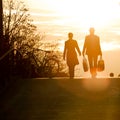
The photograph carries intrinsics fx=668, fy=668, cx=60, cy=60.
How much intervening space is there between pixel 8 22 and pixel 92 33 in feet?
145

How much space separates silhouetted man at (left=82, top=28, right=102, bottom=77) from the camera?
76.7 feet

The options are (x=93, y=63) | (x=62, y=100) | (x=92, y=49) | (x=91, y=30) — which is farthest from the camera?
(x=93, y=63)

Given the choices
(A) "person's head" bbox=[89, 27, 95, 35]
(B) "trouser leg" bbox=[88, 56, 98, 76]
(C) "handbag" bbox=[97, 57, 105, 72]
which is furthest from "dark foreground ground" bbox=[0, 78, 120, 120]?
(C) "handbag" bbox=[97, 57, 105, 72]

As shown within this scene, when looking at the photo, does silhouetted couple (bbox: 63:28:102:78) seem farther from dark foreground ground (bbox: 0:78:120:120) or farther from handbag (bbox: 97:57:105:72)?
dark foreground ground (bbox: 0:78:120:120)

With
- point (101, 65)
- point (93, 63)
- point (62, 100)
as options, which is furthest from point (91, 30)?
point (62, 100)

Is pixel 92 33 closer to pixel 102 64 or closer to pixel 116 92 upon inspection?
pixel 102 64

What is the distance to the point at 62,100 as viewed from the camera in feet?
61.0

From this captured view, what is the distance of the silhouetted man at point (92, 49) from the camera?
23391mm

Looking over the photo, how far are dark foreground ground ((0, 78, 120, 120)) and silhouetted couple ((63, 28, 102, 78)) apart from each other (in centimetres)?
318

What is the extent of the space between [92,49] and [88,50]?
0.62ft

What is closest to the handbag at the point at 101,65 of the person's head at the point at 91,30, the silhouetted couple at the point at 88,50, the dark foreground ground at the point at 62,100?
the silhouetted couple at the point at 88,50

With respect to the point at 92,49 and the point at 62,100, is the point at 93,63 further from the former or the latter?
the point at 62,100

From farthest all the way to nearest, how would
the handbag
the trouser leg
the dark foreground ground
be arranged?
1. the handbag
2. the trouser leg
3. the dark foreground ground

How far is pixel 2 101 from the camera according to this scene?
18.7m
